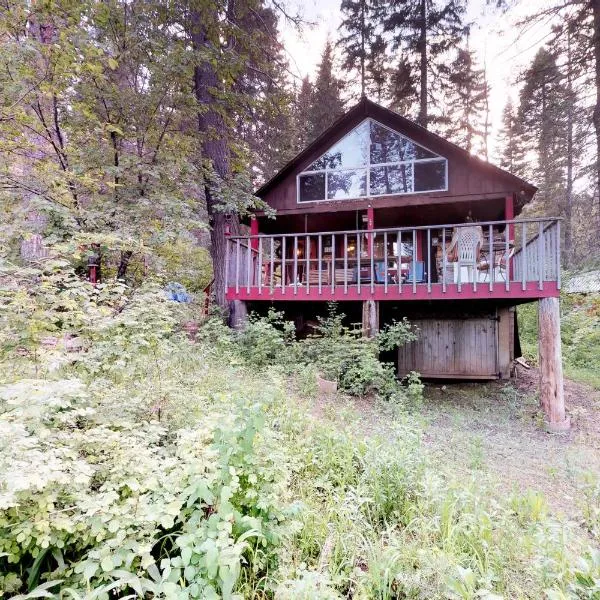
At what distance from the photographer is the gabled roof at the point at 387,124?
8180mm

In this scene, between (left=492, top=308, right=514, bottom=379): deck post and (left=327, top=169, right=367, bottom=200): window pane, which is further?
(left=327, top=169, right=367, bottom=200): window pane

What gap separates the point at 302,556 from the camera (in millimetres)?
2119

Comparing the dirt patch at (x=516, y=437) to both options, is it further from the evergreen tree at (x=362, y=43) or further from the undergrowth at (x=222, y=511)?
the evergreen tree at (x=362, y=43)

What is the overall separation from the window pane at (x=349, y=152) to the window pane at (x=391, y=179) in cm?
49

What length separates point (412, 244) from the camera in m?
9.20

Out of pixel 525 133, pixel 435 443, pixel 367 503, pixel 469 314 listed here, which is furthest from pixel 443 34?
pixel 367 503

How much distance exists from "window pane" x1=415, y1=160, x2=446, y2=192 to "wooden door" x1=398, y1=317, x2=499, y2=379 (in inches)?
132

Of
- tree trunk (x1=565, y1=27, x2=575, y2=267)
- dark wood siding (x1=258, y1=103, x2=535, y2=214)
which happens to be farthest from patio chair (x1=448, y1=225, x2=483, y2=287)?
tree trunk (x1=565, y1=27, x2=575, y2=267)

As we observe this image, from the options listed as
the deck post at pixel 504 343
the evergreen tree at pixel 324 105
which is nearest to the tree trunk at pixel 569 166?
the deck post at pixel 504 343

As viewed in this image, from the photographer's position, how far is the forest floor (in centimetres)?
361

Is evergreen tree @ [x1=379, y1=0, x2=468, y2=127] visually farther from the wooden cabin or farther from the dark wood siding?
the wooden cabin

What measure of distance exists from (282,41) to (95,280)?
7.14 meters

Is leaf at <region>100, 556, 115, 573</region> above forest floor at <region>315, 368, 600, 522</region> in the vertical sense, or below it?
above

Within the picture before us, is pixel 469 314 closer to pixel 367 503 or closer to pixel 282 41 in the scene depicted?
pixel 367 503
